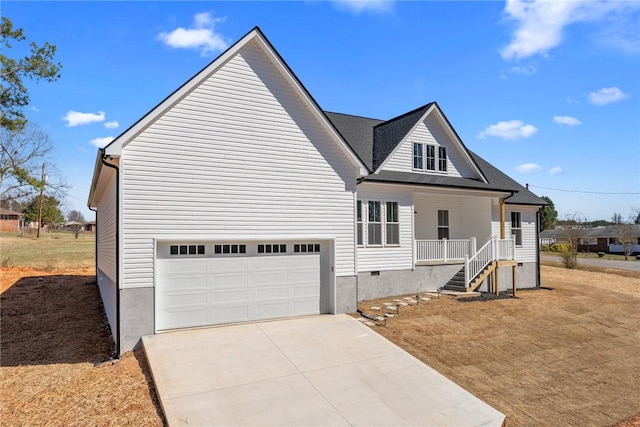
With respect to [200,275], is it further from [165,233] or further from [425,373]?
[425,373]

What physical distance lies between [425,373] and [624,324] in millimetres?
9942

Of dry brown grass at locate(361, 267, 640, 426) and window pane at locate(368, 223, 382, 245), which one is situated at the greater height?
window pane at locate(368, 223, 382, 245)

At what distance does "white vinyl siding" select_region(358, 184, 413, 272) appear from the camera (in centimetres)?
1423

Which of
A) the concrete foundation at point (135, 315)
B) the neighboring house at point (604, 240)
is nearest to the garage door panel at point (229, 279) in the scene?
the concrete foundation at point (135, 315)

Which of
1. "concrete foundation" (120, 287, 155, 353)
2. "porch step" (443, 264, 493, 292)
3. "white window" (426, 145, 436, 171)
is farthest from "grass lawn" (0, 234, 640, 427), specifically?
"white window" (426, 145, 436, 171)

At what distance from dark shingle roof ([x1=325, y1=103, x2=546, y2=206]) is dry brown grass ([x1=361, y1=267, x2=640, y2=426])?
15.9 feet

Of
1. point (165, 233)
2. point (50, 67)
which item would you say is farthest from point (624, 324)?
point (50, 67)

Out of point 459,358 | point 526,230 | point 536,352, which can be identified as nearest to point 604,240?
point 526,230

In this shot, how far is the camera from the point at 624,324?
1323 cm

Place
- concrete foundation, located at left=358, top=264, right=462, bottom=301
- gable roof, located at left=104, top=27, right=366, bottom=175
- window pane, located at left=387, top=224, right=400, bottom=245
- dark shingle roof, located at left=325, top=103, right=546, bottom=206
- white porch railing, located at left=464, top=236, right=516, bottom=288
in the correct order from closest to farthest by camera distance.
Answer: gable roof, located at left=104, top=27, right=366, bottom=175
concrete foundation, located at left=358, top=264, right=462, bottom=301
window pane, located at left=387, top=224, right=400, bottom=245
dark shingle roof, located at left=325, top=103, right=546, bottom=206
white porch railing, located at left=464, top=236, right=516, bottom=288

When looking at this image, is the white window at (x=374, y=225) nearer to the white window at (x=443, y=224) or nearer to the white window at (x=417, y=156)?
the white window at (x=417, y=156)

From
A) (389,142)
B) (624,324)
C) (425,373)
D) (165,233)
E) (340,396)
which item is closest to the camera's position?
(340,396)

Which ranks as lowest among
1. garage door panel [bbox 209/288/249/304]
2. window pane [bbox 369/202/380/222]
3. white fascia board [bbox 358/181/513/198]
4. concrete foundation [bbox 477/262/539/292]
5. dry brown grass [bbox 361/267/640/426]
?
dry brown grass [bbox 361/267/640/426]

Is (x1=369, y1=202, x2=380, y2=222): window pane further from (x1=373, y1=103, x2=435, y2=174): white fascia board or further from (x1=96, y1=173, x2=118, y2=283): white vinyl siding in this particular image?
(x1=96, y1=173, x2=118, y2=283): white vinyl siding
